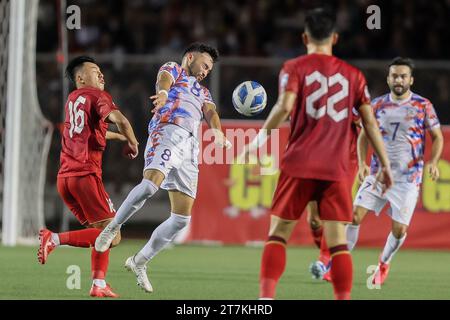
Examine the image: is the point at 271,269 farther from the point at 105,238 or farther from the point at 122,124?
the point at 122,124

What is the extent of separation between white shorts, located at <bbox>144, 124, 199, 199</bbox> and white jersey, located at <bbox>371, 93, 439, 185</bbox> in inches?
93.9

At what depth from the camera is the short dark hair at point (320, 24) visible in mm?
6930

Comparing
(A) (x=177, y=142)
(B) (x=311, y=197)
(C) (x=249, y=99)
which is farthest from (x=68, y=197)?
(B) (x=311, y=197)

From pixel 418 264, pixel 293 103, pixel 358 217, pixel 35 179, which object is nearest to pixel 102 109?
pixel 293 103

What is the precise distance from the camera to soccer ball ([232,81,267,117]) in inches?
363

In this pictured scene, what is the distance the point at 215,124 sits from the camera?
8.80 metres

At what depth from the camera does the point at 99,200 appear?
8711 millimetres

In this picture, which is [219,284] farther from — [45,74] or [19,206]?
[45,74]

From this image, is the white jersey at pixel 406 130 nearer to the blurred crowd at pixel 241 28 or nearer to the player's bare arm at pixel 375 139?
the player's bare arm at pixel 375 139

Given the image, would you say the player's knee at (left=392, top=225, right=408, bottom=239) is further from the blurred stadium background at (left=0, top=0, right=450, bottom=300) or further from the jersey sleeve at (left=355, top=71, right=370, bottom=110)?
the blurred stadium background at (left=0, top=0, right=450, bottom=300)

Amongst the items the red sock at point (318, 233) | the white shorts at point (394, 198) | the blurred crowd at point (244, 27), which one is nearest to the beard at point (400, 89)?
the white shorts at point (394, 198)

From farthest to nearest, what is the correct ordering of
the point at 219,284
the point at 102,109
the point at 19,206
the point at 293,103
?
the point at 19,206 → the point at 219,284 → the point at 102,109 → the point at 293,103

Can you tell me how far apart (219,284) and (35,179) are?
5.88 metres

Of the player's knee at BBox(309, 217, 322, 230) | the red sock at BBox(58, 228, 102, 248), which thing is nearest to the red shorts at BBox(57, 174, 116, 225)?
the red sock at BBox(58, 228, 102, 248)
